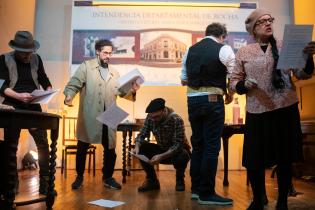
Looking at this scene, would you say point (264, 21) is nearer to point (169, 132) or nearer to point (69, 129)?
point (169, 132)

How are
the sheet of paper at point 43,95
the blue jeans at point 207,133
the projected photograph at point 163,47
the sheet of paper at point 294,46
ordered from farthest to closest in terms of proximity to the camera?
1. the projected photograph at point 163,47
2. the blue jeans at point 207,133
3. the sheet of paper at point 43,95
4. the sheet of paper at point 294,46

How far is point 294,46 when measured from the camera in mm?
1635

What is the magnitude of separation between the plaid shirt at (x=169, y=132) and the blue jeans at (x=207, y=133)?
1.69 ft

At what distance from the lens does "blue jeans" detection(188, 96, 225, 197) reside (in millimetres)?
2314

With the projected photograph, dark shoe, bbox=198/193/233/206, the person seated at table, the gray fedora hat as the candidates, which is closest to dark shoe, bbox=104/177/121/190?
the person seated at table

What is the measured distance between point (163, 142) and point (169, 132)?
0.11 metres

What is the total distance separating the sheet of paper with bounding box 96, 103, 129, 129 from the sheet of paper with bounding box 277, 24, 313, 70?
161 cm

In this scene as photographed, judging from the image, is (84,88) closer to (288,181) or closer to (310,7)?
(288,181)

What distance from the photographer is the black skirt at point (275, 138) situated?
1.72 metres

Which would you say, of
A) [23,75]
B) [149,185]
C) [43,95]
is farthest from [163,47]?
[43,95]

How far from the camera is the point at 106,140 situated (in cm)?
311

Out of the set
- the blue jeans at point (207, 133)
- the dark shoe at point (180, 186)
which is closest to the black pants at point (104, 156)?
the dark shoe at point (180, 186)

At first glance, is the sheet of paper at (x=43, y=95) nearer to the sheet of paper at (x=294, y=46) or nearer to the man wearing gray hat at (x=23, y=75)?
the man wearing gray hat at (x=23, y=75)

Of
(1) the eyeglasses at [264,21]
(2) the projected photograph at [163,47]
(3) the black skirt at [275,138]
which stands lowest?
(3) the black skirt at [275,138]
